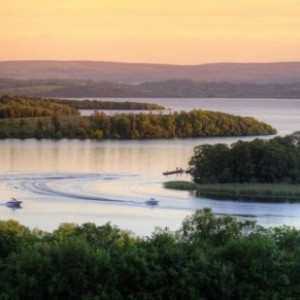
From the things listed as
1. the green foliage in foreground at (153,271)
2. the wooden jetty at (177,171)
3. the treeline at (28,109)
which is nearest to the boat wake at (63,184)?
the wooden jetty at (177,171)

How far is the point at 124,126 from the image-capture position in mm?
49188

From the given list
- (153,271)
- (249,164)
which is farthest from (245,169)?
(153,271)

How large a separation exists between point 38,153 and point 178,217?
16195mm

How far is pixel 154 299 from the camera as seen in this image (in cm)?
1176

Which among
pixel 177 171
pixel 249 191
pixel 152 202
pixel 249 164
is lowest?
pixel 152 202

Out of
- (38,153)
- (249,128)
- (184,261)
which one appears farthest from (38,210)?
(249,128)

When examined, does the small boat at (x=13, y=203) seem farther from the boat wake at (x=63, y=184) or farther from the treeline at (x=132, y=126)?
the treeline at (x=132, y=126)

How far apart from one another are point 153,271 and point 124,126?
37.2m

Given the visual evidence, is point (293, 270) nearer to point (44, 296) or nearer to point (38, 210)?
point (44, 296)

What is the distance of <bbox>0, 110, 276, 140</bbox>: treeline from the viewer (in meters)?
49.0

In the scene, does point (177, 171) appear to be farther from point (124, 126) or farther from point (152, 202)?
point (124, 126)

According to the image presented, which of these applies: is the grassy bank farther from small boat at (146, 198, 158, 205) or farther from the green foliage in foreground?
the green foliage in foreground

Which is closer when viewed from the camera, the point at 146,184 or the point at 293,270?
the point at 293,270

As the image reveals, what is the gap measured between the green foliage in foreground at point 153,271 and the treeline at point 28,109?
1660 inches
